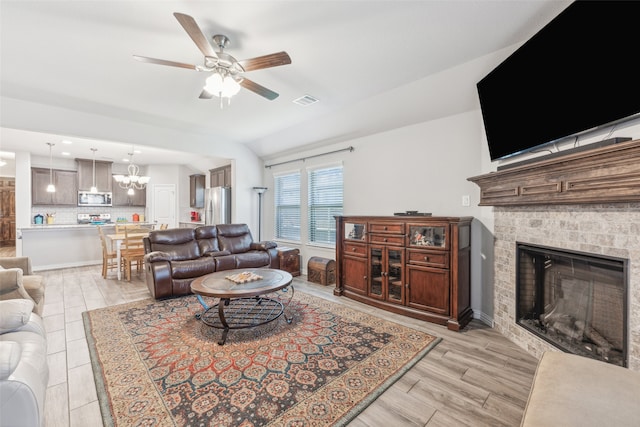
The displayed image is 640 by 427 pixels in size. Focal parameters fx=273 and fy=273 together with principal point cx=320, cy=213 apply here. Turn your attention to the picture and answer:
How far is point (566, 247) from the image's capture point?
7.09ft

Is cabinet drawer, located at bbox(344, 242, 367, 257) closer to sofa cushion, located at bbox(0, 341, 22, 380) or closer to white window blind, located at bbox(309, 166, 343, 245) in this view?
white window blind, located at bbox(309, 166, 343, 245)

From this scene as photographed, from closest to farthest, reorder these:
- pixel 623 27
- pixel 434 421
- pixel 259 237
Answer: pixel 623 27 → pixel 434 421 → pixel 259 237

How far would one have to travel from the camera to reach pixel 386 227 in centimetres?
353

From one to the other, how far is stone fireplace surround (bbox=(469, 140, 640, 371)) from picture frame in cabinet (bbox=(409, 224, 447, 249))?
547 millimetres

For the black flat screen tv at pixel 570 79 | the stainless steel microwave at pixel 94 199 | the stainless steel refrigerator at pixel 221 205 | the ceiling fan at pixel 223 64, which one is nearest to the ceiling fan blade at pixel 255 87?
the ceiling fan at pixel 223 64

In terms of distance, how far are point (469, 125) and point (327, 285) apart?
3135mm

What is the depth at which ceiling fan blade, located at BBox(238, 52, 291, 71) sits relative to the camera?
2082 mm

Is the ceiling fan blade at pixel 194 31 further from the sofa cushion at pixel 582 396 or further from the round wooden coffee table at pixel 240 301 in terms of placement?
the sofa cushion at pixel 582 396

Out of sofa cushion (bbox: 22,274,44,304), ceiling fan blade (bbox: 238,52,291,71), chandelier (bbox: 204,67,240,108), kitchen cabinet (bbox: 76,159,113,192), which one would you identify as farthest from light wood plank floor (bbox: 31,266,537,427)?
kitchen cabinet (bbox: 76,159,113,192)

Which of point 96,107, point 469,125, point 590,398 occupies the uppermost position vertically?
point 96,107

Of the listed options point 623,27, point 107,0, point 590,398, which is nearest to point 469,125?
point 623,27

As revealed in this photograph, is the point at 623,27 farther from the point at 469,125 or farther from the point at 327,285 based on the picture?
the point at 327,285

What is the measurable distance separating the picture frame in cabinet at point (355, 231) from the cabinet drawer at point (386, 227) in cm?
14

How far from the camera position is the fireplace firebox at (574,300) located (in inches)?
74.5
